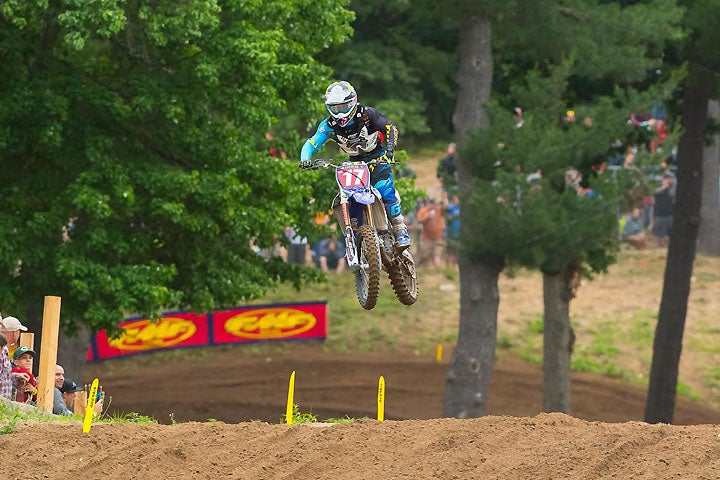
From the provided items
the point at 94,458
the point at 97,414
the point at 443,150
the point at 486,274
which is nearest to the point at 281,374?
the point at 486,274

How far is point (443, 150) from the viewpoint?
1735 inches

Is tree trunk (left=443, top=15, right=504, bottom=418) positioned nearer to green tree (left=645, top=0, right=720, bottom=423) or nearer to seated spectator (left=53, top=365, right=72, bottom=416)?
green tree (left=645, top=0, right=720, bottom=423)

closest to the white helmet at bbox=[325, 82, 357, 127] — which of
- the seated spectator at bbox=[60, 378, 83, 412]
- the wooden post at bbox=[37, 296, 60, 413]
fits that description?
the wooden post at bbox=[37, 296, 60, 413]

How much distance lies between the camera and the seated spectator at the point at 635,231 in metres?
36.5

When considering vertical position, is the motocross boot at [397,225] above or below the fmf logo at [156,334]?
above

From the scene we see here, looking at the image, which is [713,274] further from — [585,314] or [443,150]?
[443,150]

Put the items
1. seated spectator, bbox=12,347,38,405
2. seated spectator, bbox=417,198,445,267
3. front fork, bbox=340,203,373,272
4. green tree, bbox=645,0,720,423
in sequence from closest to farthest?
front fork, bbox=340,203,373,272
seated spectator, bbox=12,347,38,405
green tree, bbox=645,0,720,423
seated spectator, bbox=417,198,445,267

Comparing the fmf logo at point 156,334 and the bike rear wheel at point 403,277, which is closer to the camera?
the bike rear wheel at point 403,277

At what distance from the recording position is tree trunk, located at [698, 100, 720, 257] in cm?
3894

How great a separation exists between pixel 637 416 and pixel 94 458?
2044 cm

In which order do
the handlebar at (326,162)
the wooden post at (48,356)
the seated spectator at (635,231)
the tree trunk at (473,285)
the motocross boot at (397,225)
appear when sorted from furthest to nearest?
1. the seated spectator at (635,231)
2. the tree trunk at (473,285)
3. the wooden post at (48,356)
4. the motocross boot at (397,225)
5. the handlebar at (326,162)

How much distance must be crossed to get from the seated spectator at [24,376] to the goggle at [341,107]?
4672 millimetres

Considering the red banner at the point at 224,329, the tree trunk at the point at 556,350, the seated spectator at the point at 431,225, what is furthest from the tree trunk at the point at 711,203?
the red banner at the point at 224,329

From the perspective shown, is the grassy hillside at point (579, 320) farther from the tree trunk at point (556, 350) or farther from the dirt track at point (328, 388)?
the tree trunk at point (556, 350)
